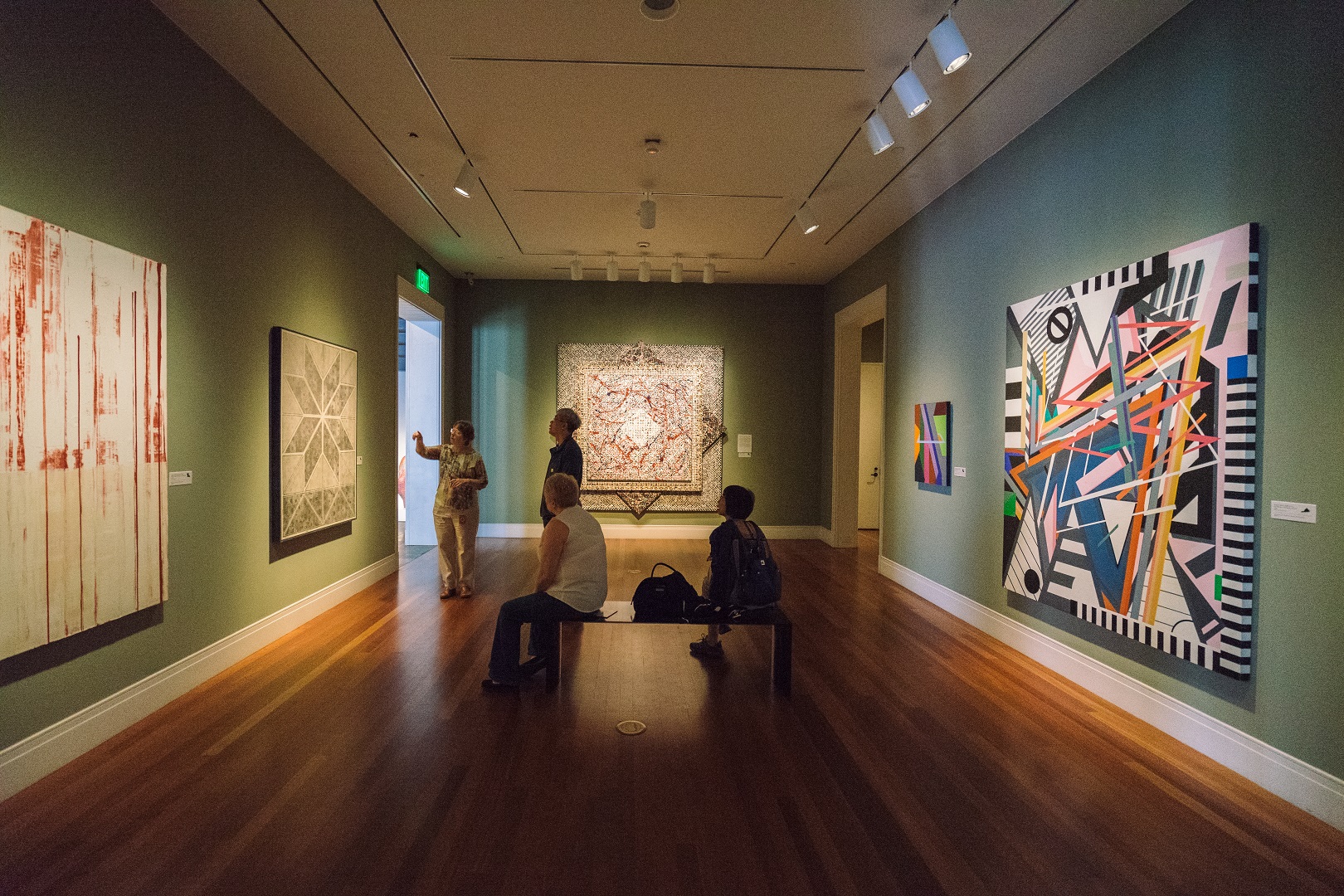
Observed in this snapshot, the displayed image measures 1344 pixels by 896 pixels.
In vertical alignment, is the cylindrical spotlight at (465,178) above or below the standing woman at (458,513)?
above

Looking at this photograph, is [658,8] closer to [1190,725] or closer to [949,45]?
[949,45]

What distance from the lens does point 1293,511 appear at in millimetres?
2418

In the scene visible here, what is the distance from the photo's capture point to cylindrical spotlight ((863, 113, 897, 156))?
3.79 m

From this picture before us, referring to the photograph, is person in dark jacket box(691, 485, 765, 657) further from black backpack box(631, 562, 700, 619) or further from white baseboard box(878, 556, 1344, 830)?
white baseboard box(878, 556, 1344, 830)

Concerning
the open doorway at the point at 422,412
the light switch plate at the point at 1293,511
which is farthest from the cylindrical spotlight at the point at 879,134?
the open doorway at the point at 422,412

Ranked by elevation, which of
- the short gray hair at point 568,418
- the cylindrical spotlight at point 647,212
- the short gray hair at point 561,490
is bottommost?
the short gray hair at point 561,490

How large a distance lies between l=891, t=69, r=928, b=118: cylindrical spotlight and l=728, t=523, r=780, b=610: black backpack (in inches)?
92.4

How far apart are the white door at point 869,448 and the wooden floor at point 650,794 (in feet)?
20.4

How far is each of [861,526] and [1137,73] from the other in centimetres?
744

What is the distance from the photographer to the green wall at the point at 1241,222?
2.32 meters

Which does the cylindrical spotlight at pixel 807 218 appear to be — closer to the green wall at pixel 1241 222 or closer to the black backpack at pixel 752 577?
the green wall at pixel 1241 222

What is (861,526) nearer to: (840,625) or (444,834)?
(840,625)

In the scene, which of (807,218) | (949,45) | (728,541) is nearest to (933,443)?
(807,218)

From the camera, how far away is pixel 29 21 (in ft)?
7.71
